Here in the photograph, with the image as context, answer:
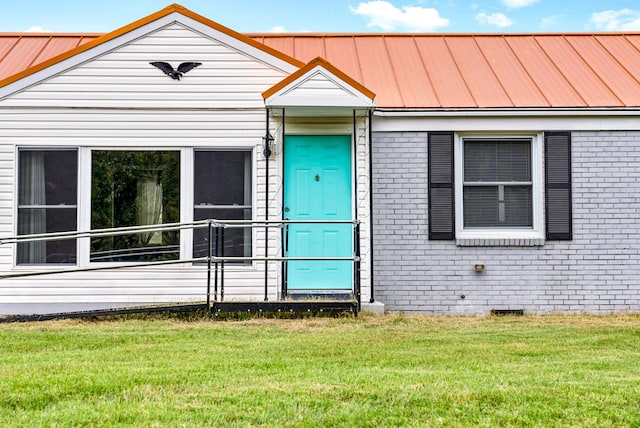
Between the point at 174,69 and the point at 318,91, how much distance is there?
2065 mm

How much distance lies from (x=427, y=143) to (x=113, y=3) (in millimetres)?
7100

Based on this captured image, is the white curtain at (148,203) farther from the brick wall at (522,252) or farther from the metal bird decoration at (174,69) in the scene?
the brick wall at (522,252)

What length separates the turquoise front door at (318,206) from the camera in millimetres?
9789

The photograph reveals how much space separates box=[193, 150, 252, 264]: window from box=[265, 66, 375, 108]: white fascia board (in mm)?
1083

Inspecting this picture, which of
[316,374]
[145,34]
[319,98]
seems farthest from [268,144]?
[316,374]

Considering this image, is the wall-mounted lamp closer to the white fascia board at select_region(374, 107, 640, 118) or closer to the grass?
the white fascia board at select_region(374, 107, 640, 118)

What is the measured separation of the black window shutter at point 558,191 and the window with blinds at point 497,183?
0.25m

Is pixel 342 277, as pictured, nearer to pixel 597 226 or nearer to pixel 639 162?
pixel 597 226

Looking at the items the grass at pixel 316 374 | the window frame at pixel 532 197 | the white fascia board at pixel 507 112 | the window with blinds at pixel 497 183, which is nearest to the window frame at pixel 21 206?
the grass at pixel 316 374

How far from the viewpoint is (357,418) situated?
436cm

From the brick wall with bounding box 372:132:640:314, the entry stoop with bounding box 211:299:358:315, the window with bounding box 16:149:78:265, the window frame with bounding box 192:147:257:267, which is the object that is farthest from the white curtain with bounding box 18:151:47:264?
the brick wall with bounding box 372:132:640:314

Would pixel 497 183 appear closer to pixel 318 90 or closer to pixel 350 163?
pixel 350 163

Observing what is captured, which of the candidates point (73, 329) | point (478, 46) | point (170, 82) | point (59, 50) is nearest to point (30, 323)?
point (73, 329)

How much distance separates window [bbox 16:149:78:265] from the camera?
→ 31.8 ft
